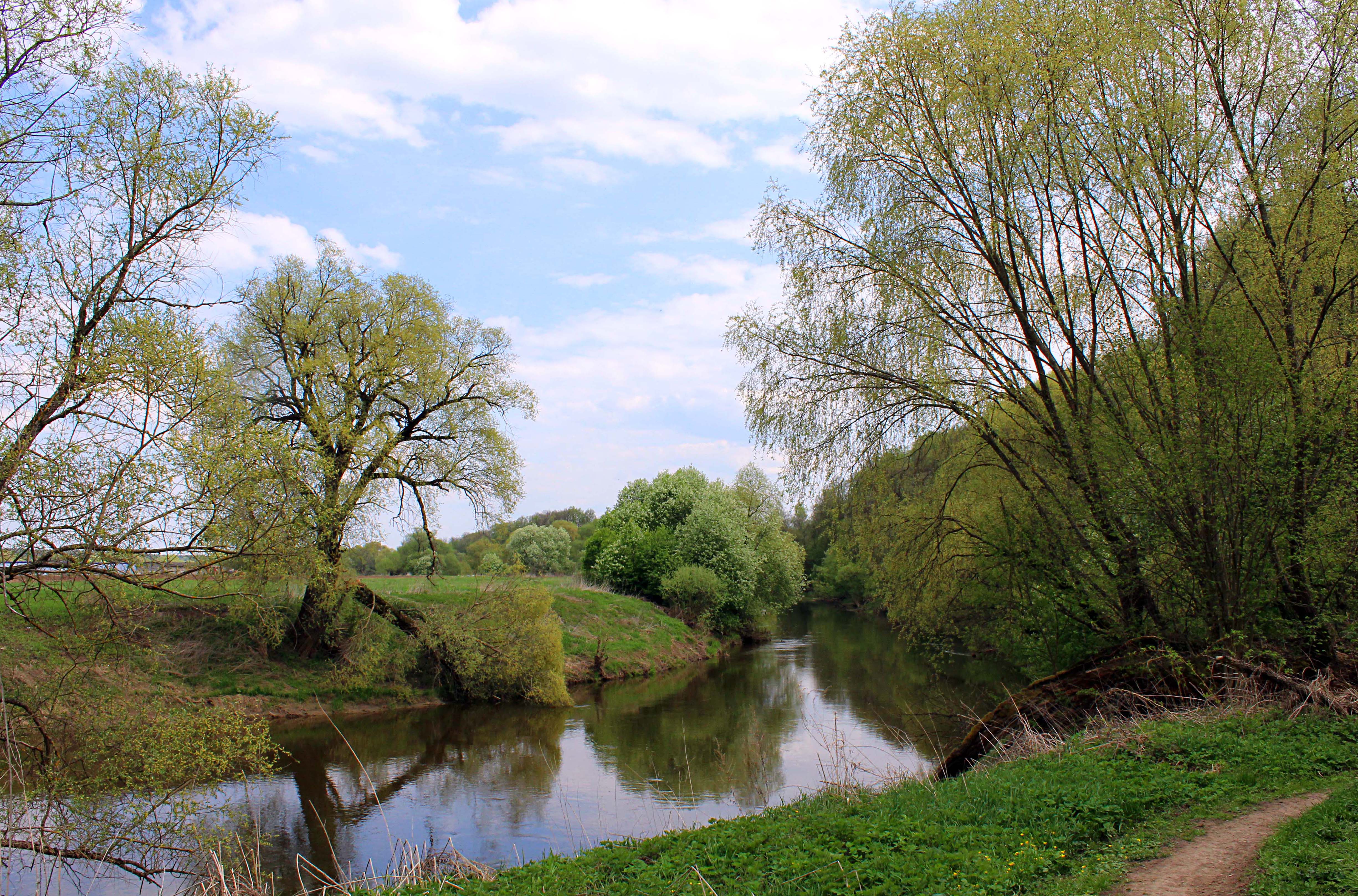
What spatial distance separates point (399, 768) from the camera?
53.3 ft

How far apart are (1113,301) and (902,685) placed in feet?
48.1

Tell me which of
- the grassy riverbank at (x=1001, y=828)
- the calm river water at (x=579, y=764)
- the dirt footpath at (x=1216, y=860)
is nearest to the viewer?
the dirt footpath at (x=1216, y=860)

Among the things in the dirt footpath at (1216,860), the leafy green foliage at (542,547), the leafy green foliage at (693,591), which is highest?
the leafy green foliage at (542,547)

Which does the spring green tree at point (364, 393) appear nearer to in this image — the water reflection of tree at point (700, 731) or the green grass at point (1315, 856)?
the water reflection of tree at point (700, 731)

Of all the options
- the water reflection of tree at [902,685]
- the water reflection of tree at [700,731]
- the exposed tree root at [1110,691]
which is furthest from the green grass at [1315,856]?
the water reflection of tree at [700,731]

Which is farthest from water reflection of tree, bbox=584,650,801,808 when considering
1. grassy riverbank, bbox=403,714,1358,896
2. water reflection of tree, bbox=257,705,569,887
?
grassy riverbank, bbox=403,714,1358,896

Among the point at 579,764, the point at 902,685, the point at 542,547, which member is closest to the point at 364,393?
the point at 579,764

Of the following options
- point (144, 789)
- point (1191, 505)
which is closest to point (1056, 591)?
point (1191, 505)

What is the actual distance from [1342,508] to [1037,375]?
4.21m

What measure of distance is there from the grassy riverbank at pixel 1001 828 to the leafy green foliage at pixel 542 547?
6200 cm

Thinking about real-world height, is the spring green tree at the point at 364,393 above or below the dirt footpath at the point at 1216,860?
above

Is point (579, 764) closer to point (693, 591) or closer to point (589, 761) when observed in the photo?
point (589, 761)

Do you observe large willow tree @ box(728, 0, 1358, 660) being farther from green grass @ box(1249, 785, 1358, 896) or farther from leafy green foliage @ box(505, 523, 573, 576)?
leafy green foliage @ box(505, 523, 573, 576)

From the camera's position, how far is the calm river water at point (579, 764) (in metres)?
11.5
